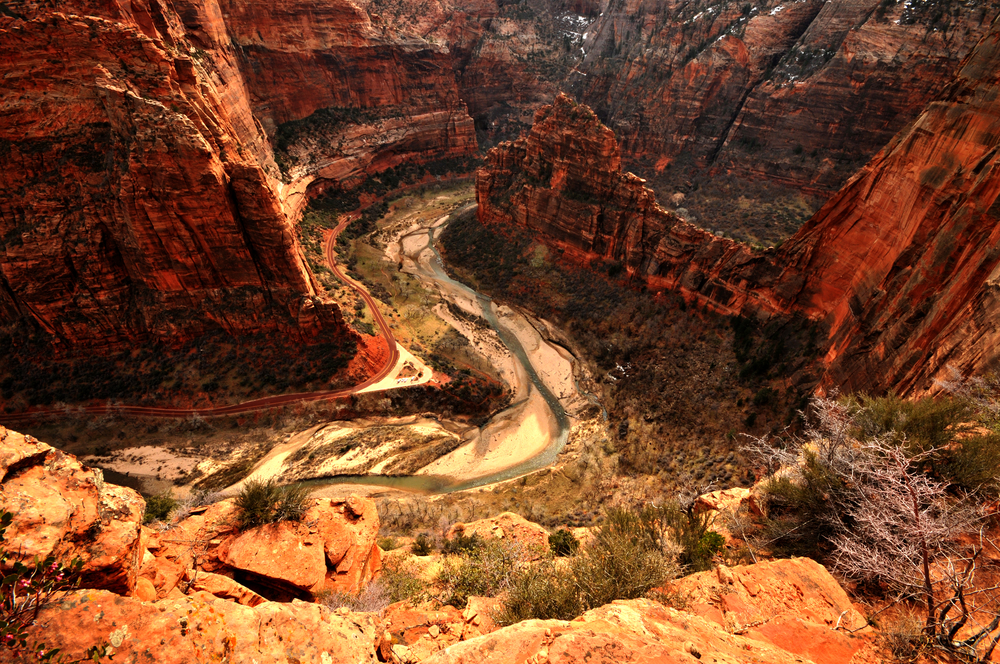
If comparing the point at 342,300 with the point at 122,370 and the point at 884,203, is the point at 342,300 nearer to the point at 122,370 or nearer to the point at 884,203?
the point at 122,370

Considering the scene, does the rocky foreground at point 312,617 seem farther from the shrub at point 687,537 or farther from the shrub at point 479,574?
the shrub at point 687,537

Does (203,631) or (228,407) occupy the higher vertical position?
(203,631)

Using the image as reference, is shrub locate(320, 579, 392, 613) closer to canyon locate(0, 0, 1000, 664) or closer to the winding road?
canyon locate(0, 0, 1000, 664)

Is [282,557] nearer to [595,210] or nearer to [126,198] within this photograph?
[126,198]

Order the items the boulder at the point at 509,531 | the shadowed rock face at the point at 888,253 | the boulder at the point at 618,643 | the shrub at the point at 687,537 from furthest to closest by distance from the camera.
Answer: the boulder at the point at 509,531 < the shadowed rock face at the point at 888,253 < the shrub at the point at 687,537 < the boulder at the point at 618,643

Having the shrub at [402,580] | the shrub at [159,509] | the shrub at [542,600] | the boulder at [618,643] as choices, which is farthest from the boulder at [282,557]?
the shrub at [159,509]

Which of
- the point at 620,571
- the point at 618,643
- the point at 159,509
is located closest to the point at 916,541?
the point at 620,571
